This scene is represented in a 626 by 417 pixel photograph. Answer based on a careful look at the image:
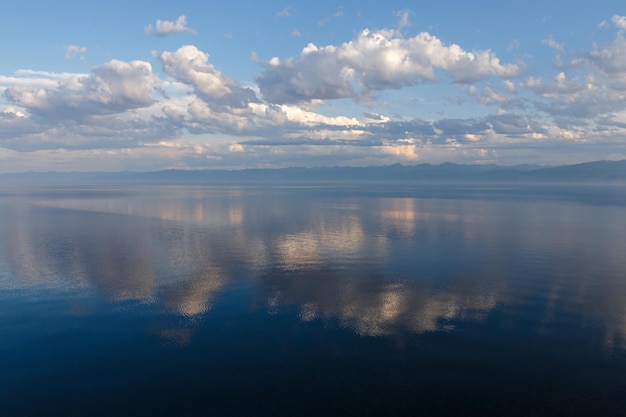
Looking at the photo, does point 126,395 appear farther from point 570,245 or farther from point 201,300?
point 570,245

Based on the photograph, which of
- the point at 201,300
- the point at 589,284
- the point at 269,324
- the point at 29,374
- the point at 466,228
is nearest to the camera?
the point at 29,374

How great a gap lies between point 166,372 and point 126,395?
9.05 feet

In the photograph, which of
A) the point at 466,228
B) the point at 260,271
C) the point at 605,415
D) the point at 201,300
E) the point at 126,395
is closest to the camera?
the point at 605,415

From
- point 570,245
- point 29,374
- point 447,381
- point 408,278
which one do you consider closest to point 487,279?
point 408,278

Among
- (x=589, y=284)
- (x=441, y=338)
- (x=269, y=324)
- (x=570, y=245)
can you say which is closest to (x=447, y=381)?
(x=441, y=338)

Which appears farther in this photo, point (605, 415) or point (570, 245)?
point (570, 245)

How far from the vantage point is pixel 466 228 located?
286 feet

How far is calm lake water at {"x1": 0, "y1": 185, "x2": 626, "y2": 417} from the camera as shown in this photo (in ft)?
80.1

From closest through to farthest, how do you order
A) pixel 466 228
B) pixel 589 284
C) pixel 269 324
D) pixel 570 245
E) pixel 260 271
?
pixel 269 324, pixel 589 284, pixel 260 271, pixel 570 245, pixel 466 228

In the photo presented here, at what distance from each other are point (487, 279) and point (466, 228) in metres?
41.9

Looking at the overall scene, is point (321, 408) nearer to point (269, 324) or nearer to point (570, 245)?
point (269, 324)

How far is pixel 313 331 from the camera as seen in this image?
107ft

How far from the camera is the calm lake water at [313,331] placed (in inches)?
961

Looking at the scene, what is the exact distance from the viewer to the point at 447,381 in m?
25.7
